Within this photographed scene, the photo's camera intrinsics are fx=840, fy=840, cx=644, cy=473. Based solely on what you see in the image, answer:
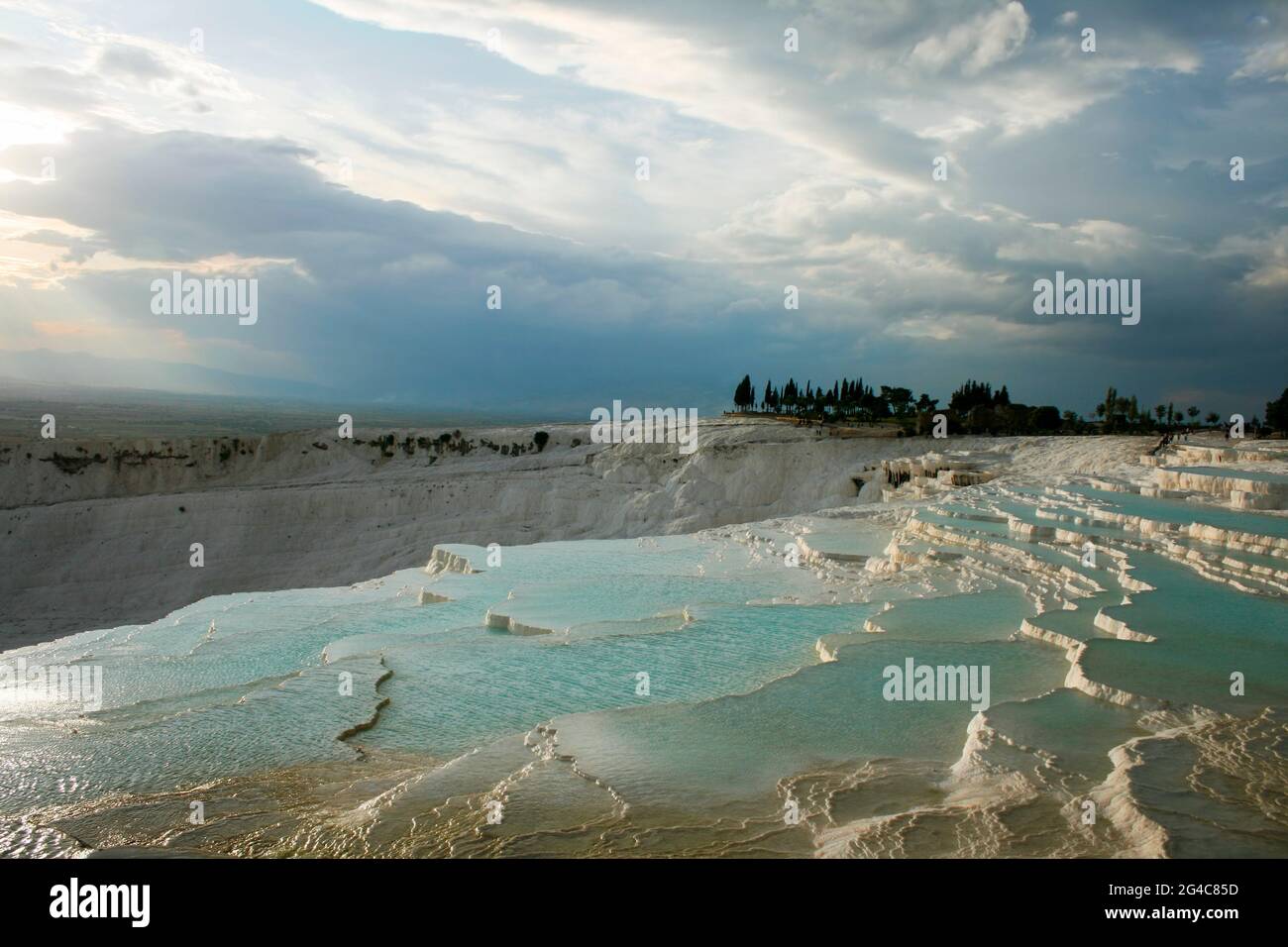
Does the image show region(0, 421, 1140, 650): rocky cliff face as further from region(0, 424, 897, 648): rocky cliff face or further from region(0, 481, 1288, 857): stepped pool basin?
region(0, 481, 1288, 857): stepped pool basin

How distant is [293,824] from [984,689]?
5556 millimetres

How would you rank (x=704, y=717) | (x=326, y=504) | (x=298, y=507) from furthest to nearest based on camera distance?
1. (x=326, y=504)
2. (x=298, y=507)
3. (x=704, y=717)

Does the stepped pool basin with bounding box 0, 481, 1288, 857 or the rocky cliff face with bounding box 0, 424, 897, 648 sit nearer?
the stepped pool basin with bounding box 0, 481, 1288, 857

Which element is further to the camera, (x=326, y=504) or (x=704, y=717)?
(x=326, y=504)

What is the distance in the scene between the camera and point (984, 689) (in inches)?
288

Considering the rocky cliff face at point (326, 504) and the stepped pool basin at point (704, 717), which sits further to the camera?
the rocky cliff face at point (326, 504)

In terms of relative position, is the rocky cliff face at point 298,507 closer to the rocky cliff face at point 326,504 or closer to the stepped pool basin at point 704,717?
the rocky cliff face at point 326,504

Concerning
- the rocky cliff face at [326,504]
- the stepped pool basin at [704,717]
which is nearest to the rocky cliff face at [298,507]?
the rocky cliff face at [326,504]

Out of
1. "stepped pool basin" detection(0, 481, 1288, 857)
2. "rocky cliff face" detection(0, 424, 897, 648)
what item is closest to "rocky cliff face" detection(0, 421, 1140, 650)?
"rocky cliff face" detection(0, 424, 897, 648)

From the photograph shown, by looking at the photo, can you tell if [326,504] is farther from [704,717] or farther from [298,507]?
[704,717]

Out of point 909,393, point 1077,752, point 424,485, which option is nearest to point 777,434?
point 909,393

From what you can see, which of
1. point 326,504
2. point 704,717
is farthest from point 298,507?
point 704,717
